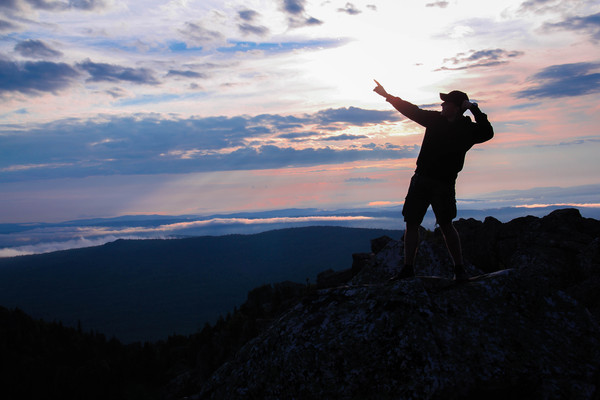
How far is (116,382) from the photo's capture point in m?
128

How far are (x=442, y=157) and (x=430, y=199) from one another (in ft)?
2.80

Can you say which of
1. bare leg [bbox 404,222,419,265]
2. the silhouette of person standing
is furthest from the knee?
bare leg [bbox 404,222,419,265]

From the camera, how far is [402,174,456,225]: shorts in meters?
9.45

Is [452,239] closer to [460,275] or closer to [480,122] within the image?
[460,275]

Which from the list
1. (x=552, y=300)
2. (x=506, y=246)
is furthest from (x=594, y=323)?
(x=506, y=246)

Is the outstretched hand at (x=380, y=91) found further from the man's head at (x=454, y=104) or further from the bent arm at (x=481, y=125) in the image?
the bent arm at (x=481, y=125)

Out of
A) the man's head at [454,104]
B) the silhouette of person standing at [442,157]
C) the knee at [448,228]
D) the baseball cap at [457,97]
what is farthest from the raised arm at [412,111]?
the knee at [448,228]

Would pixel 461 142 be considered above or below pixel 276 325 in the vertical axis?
above

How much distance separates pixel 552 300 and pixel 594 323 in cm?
74

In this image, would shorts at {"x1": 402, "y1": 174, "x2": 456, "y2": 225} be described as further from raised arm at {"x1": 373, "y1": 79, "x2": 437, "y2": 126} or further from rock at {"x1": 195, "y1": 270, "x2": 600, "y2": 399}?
rock at {"x1": 195, "y1": 270, "x2": 600, "y2": 399}

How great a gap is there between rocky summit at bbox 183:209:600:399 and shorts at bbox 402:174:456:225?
1.32 metres

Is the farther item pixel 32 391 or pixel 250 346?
pixel 32 391

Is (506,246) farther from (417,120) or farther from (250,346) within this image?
(250,346)

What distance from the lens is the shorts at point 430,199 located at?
9.45m
